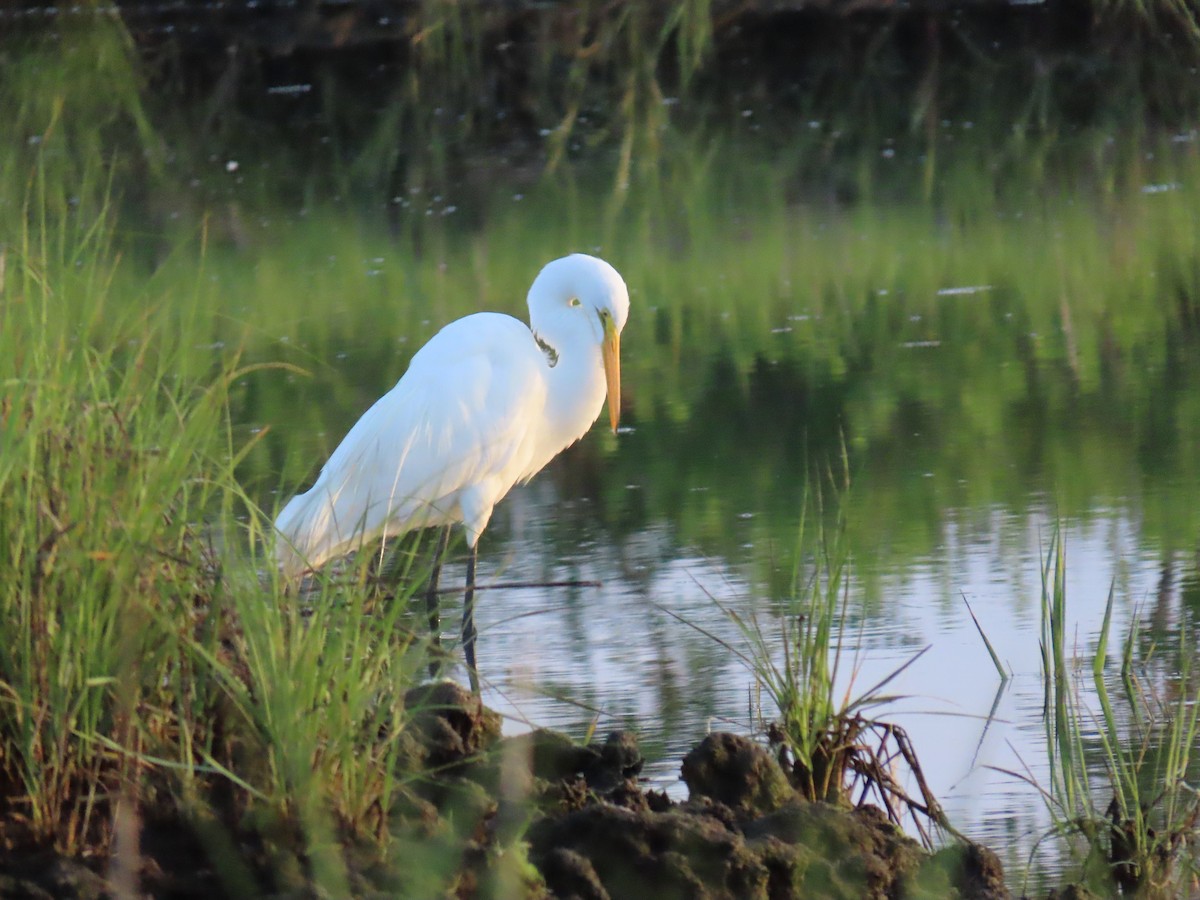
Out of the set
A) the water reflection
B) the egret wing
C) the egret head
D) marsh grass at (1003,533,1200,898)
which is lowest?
the water reflection

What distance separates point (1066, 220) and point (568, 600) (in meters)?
5.46

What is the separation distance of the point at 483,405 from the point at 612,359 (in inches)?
14.1

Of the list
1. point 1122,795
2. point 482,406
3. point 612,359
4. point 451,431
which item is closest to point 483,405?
point 482,406

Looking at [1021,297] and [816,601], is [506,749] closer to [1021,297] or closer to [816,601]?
[816,601]

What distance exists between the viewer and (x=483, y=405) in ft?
15.5

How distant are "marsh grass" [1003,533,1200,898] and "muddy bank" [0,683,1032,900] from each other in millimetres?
171

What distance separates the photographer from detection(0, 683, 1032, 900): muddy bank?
250 cm

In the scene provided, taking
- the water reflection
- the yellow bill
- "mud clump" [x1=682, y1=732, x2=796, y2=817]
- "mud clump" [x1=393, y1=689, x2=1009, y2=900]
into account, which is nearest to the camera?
"mud clump" [x1=393, y1=689, x2=1009, y2=900]

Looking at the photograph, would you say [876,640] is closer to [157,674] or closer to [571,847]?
[571,847]

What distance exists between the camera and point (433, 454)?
4.70m

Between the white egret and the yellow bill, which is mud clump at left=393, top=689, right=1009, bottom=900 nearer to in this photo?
the white egret

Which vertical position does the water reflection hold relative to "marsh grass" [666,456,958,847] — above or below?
below

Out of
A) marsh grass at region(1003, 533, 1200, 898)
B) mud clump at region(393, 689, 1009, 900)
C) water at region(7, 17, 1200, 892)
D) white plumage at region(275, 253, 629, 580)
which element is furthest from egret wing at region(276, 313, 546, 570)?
marsh grass at region(1003, 533, 1200, 898)

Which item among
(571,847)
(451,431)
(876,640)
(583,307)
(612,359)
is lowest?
(876,640)
